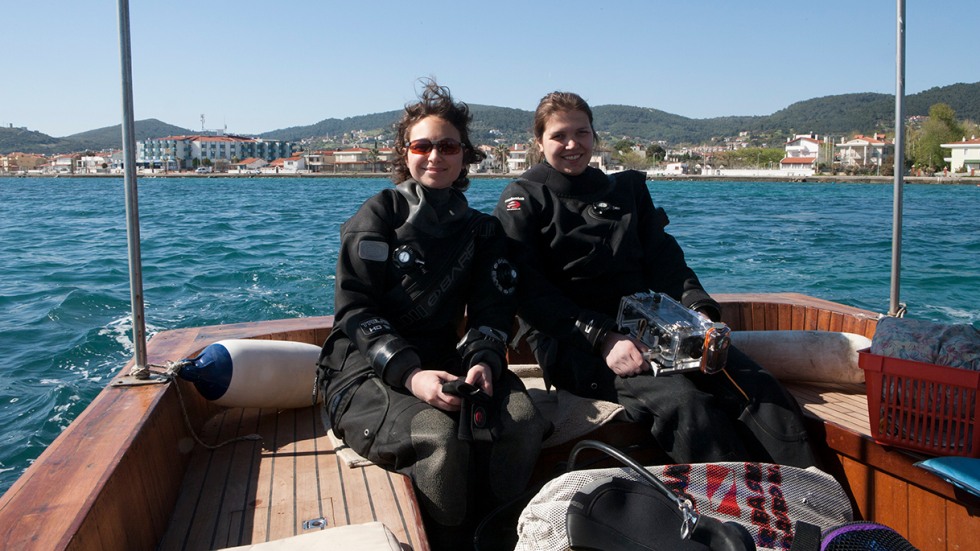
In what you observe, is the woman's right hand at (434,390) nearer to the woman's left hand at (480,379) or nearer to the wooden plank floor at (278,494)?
the woman's left hand at (480,379)

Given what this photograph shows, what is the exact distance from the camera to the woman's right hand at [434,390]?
2.41 m

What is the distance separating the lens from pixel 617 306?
3.25m

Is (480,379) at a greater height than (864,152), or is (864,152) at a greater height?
(864,152)

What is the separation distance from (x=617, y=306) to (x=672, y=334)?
544 mm

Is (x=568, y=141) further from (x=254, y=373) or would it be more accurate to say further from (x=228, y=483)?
(x=228, y=483)

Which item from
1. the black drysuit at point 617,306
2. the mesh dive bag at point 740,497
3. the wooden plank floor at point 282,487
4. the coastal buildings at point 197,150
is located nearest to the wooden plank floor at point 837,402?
the wooden plank floor at point 282,487

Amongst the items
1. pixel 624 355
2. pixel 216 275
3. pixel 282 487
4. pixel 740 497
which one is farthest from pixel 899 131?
pixel 216 275

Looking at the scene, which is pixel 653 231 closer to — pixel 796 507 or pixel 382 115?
pixel 796 507

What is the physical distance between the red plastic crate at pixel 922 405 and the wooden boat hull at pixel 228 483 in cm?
9

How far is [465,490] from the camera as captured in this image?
2.42 metres

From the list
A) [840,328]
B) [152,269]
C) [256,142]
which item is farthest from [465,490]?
[256,142]

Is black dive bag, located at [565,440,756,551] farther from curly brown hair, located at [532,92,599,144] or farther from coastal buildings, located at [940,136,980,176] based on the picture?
coastal buildings, located at [940,136,980,176]

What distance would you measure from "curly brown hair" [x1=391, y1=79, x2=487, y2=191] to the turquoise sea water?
12.5ft

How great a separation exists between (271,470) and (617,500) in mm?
1342
